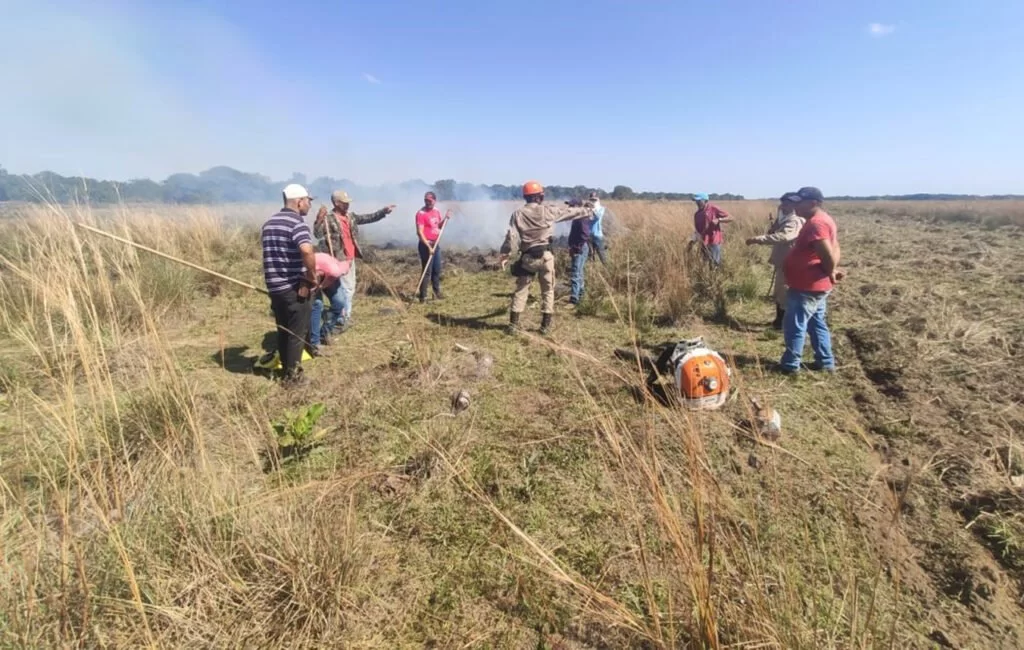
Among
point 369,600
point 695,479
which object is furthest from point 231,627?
point 695,479

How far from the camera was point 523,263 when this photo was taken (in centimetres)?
551

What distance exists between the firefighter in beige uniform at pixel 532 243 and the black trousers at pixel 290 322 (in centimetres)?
235

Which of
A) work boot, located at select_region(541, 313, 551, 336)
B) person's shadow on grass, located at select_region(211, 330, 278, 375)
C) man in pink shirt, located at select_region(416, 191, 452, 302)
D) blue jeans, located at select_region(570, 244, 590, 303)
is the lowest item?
person's shadow on grass, located at select_region(211, 330, 278, 375)

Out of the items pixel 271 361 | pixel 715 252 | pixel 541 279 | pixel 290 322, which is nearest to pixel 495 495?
pixel 290 322

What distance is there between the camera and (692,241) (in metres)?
7.36

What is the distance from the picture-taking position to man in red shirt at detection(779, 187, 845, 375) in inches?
158

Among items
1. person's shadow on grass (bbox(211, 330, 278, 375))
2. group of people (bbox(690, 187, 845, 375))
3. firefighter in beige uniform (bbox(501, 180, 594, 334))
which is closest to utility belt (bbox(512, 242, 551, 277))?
firefighter in beige uniform (bbox(501, 180, 594, 334))

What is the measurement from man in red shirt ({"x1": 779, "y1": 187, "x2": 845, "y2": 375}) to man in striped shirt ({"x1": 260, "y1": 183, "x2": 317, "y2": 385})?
4515 millimetres

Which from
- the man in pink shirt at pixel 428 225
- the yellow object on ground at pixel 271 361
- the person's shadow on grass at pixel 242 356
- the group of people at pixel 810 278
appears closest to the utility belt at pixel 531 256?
the man in pink shirt at pixel 428 225

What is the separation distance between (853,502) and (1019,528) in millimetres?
799

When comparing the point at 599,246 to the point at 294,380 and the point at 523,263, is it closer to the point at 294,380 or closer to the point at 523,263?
the point at 523,263

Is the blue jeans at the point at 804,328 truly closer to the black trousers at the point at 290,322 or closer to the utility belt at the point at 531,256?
the utility belt at the point at 531,256

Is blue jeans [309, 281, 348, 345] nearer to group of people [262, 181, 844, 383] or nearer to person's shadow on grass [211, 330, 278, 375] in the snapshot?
group of people [262, 181, 844, 383]

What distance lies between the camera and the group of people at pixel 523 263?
3998 millimetres
